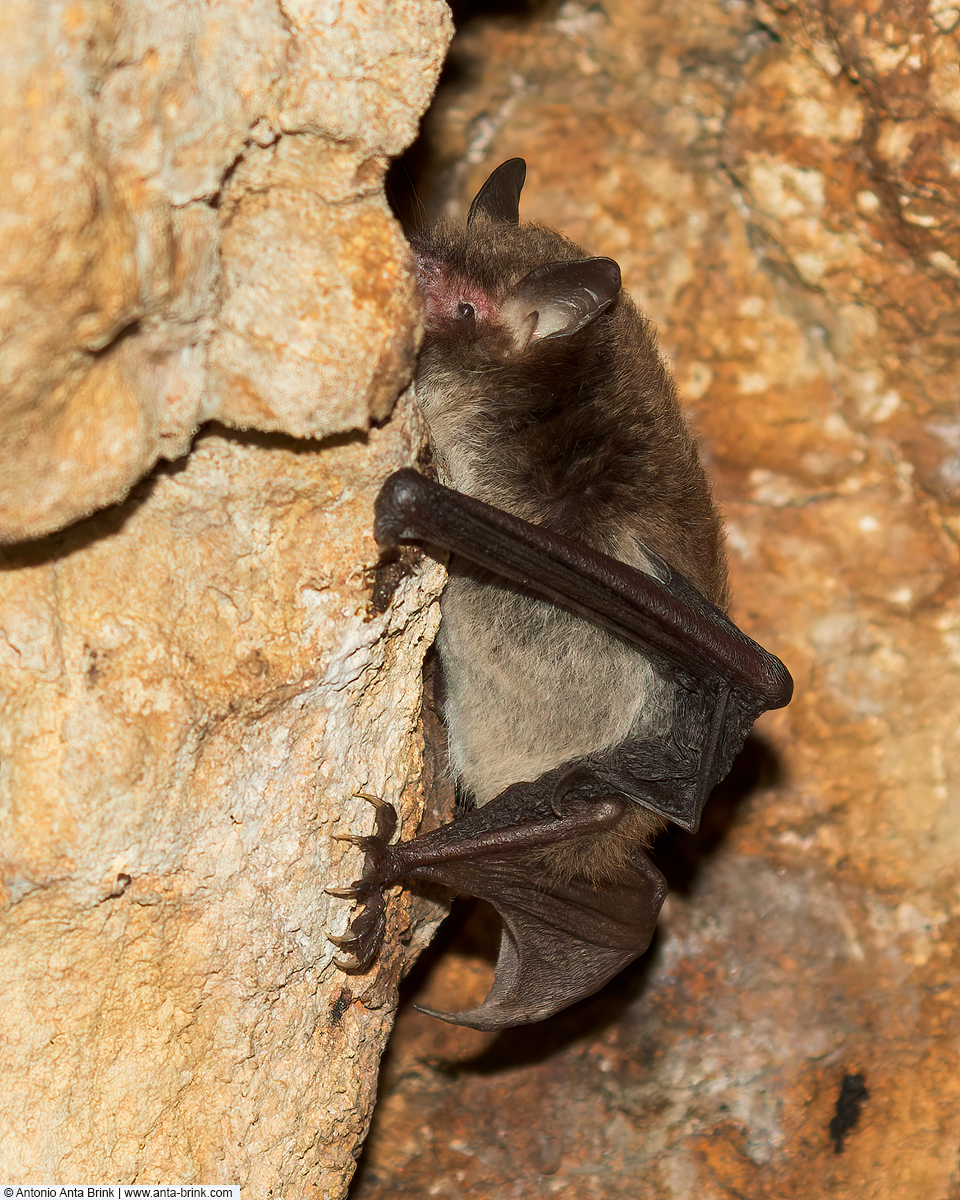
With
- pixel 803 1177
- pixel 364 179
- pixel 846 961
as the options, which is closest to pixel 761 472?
pixel 846 961

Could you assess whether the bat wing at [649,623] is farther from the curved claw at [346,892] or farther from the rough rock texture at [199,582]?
the curved claw at [346,892]

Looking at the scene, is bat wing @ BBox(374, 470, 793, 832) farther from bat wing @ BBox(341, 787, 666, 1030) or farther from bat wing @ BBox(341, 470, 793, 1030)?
bat wing @ BBox(341, 787, 666, 1030)

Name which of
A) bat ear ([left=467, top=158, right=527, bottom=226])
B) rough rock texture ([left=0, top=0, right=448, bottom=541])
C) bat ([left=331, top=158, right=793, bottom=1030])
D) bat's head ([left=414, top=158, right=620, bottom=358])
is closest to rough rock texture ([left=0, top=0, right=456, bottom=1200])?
rough rock texture ([left=0, top=0, right=448, bottom=541])

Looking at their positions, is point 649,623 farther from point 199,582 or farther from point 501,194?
point 501,194

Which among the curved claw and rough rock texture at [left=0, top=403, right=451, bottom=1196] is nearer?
rough rock texture at [left=0, top=403, right=451, bottom=1196]

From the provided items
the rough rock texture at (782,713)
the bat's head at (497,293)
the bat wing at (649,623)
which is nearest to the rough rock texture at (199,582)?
the bat wing at (649,623)

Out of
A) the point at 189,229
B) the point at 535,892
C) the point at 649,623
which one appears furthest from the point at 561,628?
the point at 189,229
